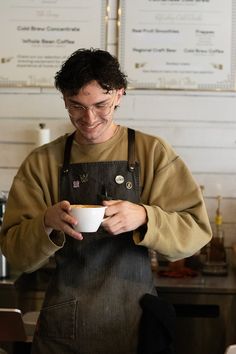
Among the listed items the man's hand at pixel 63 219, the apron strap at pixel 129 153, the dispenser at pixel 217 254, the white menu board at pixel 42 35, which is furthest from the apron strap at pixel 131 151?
the white menu board at pixel 42 35

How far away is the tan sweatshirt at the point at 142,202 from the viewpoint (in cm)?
148

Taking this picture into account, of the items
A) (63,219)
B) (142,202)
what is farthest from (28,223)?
(142,202)

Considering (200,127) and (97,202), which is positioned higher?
(200,127)

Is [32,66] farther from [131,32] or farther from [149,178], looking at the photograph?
[149,178]

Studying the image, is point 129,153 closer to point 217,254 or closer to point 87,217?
point 87,217

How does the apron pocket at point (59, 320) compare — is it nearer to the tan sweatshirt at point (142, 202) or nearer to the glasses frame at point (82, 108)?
the tan sweatshirt at point (142, 202)

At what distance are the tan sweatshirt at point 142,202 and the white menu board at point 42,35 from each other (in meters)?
1.16

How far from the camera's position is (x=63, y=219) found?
1.37 metres

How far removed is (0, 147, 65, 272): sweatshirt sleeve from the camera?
4.89ft

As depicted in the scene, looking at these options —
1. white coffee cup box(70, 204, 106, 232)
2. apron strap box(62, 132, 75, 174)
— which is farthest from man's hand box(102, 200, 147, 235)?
apron strap box(62, 132, 75, 174)

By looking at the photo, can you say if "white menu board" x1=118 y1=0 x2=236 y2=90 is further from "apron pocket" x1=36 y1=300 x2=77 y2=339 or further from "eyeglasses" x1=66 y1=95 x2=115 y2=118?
"apron pocket" x1=36 y1=300 x2=77 y2=339

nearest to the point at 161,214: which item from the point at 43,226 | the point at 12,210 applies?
the point at 43,226

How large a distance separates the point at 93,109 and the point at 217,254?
129cm

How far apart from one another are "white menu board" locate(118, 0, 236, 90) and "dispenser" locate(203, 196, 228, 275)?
0.62 metres
